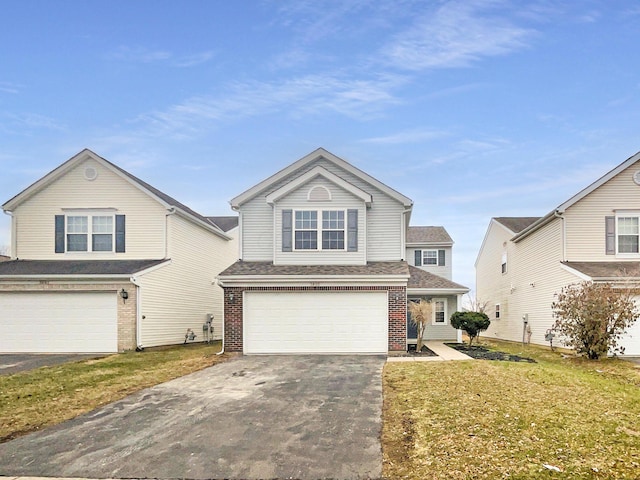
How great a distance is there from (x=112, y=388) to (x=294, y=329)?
6894mm

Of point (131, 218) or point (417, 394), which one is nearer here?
point (417, 394)

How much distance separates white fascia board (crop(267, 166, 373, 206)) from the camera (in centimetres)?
1805

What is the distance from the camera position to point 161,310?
776 inches

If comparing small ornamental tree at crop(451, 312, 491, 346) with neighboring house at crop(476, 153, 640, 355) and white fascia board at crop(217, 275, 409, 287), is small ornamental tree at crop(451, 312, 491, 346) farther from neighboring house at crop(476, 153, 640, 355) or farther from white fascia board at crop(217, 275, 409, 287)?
white fascia board at crop(217, 275, 409, 287)

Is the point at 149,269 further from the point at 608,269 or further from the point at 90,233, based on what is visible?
the point at 608,269

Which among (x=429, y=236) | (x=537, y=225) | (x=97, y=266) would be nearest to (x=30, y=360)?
(x=97, y=266)

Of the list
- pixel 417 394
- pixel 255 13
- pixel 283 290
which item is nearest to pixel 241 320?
pixel 283 290

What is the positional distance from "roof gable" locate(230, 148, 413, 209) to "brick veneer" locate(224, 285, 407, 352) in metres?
3.71

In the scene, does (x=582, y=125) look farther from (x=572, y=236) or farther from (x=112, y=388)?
(x=112, y=388)

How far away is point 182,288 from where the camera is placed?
2147cm

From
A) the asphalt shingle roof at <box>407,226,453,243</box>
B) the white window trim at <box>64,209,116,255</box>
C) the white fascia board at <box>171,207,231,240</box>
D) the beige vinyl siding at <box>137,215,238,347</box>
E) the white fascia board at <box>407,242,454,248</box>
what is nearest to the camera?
the beige vinyl siding at <box>137,215,238,347</box>

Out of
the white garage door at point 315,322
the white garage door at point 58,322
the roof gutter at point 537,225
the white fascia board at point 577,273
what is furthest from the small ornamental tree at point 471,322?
the white garage door at point 58,322

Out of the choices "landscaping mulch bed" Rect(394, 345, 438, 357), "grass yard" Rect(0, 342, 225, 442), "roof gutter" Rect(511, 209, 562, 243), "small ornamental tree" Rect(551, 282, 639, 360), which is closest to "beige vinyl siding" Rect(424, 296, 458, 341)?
"landscaping mulch bed" Rect(394, 345, 438, 357)

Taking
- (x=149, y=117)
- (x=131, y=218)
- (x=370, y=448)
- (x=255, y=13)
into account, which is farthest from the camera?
(x=149, y=117)
